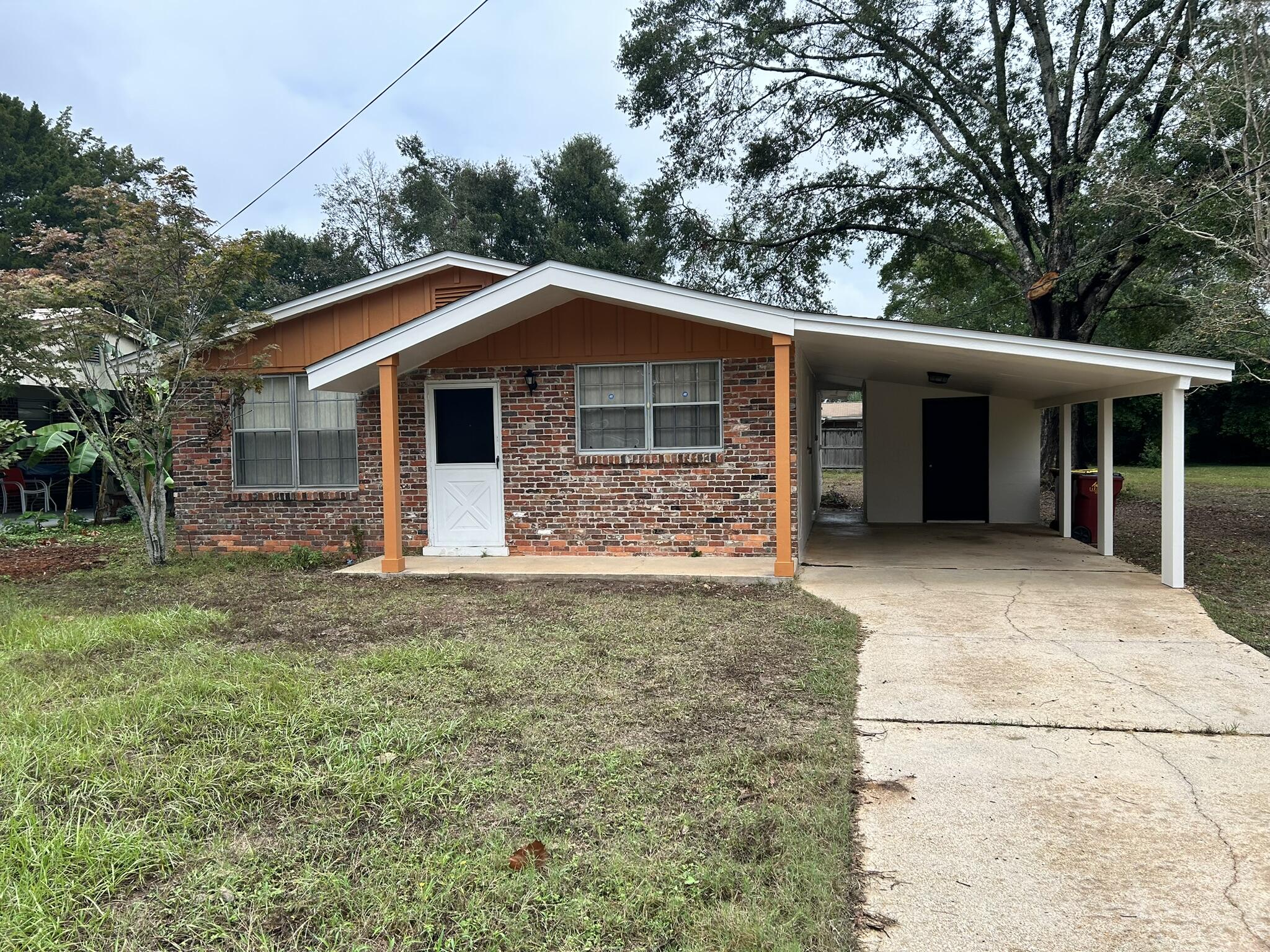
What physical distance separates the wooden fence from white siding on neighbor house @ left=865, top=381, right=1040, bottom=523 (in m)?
17.5

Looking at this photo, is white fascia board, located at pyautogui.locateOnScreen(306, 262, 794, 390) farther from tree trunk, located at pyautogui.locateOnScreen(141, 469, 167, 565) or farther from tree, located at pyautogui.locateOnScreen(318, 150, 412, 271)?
tree, located at pyautogui.locateOnScreen(318, 150, 412, 271)

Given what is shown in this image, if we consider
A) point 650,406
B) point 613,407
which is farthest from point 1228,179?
point 613,407

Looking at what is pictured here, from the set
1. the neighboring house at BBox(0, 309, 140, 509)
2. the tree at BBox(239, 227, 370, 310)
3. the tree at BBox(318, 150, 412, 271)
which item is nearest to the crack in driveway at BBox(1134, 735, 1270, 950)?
the neighboring house at BBox(0, 309, 140, 509)

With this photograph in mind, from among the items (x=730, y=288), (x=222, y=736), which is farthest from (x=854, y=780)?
(x=730, y=288)

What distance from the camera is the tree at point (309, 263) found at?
30422 millimetres

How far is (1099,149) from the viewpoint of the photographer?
1332 cm

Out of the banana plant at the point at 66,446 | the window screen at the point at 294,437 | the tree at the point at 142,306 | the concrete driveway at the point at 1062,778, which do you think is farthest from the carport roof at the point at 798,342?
the banana plant at the point at 66,446

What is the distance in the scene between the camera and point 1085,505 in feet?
36.5

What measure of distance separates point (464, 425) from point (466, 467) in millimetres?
527

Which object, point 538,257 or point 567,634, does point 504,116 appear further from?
point 567,634

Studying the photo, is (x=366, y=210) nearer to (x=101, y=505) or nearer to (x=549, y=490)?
(x=101, y=505)

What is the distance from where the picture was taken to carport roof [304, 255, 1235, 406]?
7113mm

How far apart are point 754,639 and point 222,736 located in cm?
350

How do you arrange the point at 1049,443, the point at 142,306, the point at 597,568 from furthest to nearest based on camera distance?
the point at 1049,443 < the point at 142,306 < the point at 597,568
